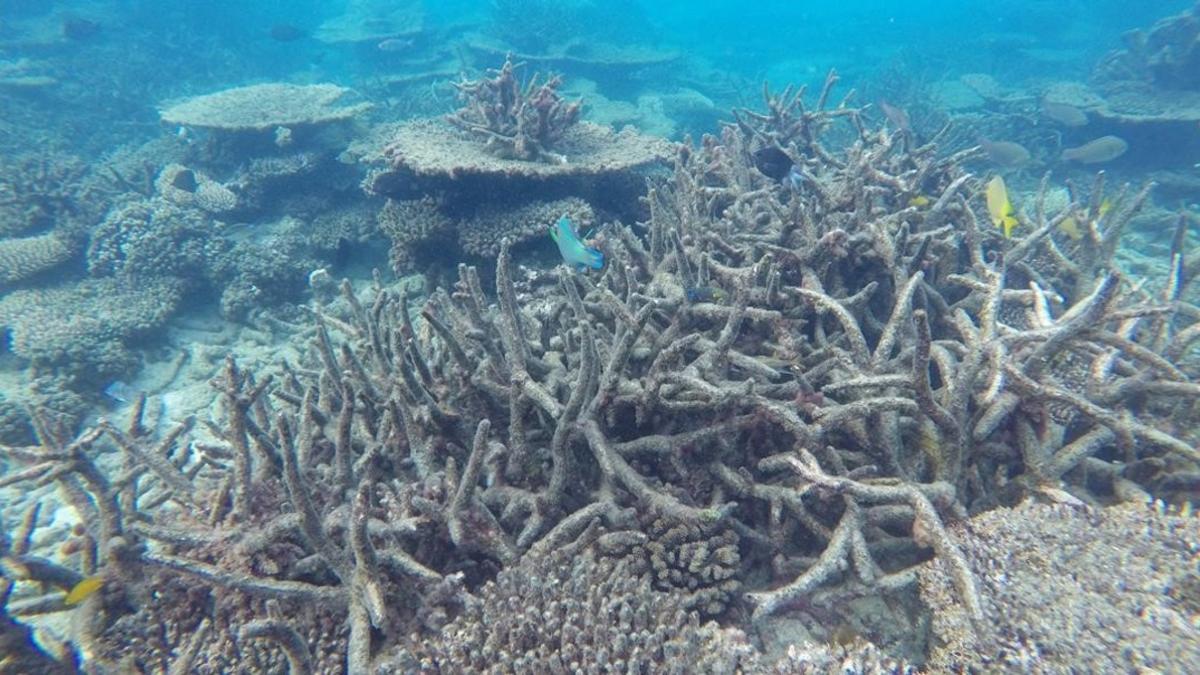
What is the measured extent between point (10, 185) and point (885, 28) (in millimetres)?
37541

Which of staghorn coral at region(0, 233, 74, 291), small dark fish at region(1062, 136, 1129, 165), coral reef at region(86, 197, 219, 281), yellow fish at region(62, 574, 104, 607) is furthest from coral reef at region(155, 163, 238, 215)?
small dark fish at region(1062, 136, 1129, 165)

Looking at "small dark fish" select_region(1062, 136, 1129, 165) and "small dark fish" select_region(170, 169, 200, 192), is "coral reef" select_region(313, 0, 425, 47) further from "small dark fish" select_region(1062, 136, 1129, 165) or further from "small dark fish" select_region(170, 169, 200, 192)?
"small dark fish" select_region(1062, 136, 1129, 165)

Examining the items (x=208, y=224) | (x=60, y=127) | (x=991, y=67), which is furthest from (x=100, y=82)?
(x=991, y=67)

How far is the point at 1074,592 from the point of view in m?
2.00

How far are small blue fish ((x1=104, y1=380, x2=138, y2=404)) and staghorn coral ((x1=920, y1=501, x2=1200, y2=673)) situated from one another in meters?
7.32

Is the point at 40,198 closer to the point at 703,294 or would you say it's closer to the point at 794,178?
the point at 703,294

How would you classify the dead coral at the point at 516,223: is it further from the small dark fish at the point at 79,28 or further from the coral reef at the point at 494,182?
the small dark fish at the point at 79,28

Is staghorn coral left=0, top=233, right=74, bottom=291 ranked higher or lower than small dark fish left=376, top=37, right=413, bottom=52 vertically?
lower

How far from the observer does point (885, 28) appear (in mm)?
32250

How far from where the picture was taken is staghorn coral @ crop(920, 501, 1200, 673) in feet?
6.03

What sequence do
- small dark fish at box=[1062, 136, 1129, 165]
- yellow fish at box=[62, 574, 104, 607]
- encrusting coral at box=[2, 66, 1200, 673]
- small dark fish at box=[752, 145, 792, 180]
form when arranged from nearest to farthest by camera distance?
encrusting coral at box=[2, 66, 1200, 673], yellow fish at box=[62, 574, 104, 607], small dark fish at box=[752, 145, 792, 180], small dark fish at box=[1062, 136, 1129, 165]

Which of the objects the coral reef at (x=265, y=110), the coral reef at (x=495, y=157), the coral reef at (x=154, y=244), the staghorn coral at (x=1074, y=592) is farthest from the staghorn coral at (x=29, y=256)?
the staghorn coral at (x=1074, y=592)

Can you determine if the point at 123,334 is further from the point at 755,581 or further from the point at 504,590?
the point at 755,581

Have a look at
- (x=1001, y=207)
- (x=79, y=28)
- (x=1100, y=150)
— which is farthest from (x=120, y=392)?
(x=79, y=28)
